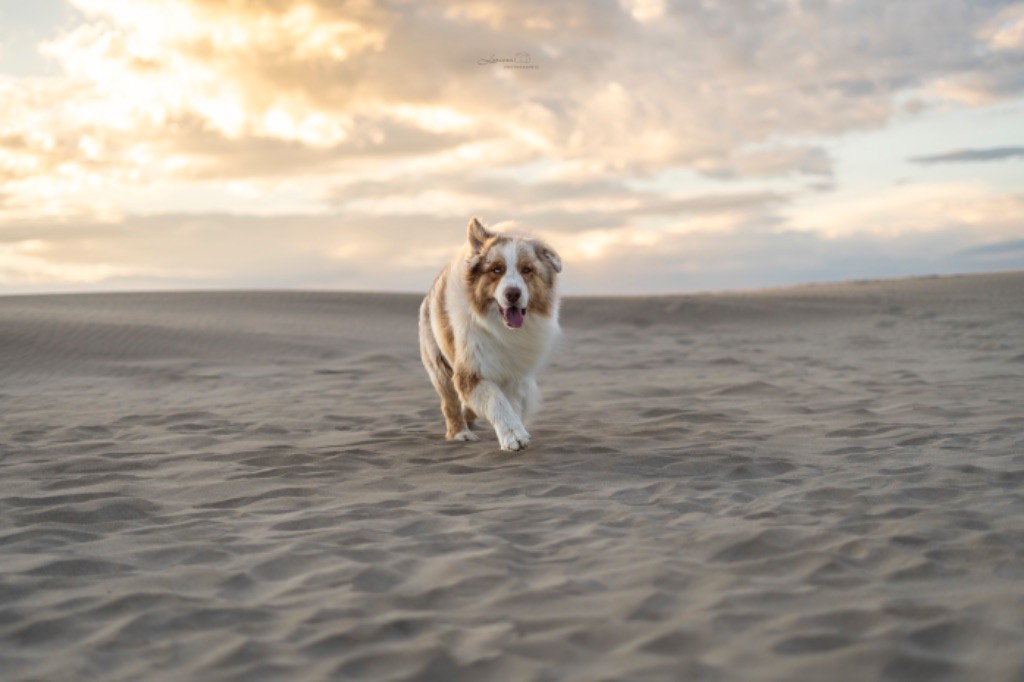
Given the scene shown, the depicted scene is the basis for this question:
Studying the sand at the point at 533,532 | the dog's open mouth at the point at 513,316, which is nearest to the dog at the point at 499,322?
the dog's open mouth at the point at 513,316

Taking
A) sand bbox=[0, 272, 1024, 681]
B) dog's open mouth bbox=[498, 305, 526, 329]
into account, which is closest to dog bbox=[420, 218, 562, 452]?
dog's open mouth bbox=[498, 305, 526, 329]

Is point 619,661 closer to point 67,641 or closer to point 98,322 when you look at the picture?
point 67,641

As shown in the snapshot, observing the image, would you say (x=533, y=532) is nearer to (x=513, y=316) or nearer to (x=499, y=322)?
(x=513, y=316)

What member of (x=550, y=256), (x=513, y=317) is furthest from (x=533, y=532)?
(x=550, y=256)

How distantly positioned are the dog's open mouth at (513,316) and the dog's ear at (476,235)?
509 millimetres

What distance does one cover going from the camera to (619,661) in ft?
10.1

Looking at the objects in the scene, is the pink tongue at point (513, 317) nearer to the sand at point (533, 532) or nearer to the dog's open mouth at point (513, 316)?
the dog's open mouth at point (513, 316)

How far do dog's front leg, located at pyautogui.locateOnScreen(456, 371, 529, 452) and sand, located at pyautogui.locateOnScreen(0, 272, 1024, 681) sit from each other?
0.55ft

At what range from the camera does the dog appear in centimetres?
654

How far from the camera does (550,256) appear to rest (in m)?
6.78

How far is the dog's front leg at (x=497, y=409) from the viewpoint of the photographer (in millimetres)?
6770

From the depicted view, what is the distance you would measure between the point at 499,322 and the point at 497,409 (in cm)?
64

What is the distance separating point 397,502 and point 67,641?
7.23ft

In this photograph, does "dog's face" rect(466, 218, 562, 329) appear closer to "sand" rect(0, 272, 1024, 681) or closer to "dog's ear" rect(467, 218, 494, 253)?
"dog's ear" rect(467, 218, 494, 253)
